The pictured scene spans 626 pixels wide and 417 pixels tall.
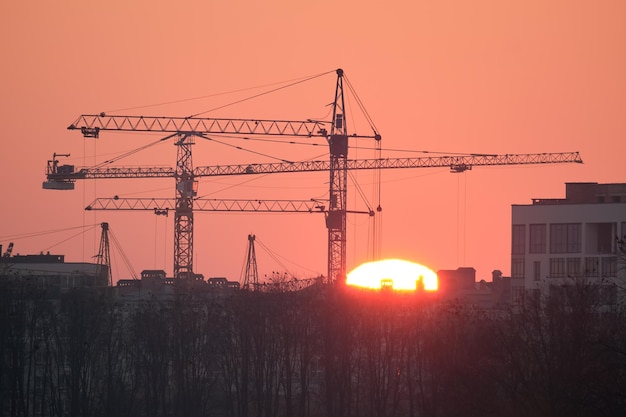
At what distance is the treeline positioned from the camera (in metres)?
82.2

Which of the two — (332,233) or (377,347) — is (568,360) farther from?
(332,233)

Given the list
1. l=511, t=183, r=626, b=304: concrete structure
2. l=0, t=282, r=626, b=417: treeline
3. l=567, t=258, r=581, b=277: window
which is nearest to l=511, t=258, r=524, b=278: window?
l=511, t=183, r=626, b=304: concrete structure

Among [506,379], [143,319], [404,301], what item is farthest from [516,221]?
[506,379]

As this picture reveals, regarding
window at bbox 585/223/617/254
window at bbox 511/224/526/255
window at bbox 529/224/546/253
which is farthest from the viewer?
window at bbox 511/224/526/255

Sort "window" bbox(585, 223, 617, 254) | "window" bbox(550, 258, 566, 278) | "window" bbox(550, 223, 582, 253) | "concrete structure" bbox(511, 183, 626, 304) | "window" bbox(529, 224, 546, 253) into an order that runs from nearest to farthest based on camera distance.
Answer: "concrete structure" bbox(511, 183, 626, 304) < "window" bbox(585, 223, 617, 254) < "window" bbox(550, 258, 566, 278) < "window" bbox(550, 223, 582, 253) < "window" bbox(529, 224, 546, 253)

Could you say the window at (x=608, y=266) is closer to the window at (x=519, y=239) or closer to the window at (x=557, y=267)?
the window at (x=557, y=267)

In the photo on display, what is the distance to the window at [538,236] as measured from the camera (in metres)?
158

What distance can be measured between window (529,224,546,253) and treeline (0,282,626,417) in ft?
100

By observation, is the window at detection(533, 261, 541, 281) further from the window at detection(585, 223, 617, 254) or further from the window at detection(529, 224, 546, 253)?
the window at detection(585, 223, 617, 254)

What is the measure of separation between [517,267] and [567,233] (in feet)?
20.4

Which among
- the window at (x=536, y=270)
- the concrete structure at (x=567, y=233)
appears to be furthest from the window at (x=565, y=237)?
the window at (x=536, y=270)

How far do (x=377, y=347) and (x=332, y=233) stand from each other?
80.1 meters

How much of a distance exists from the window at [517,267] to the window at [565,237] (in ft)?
10.8

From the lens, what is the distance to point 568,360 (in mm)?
77000
